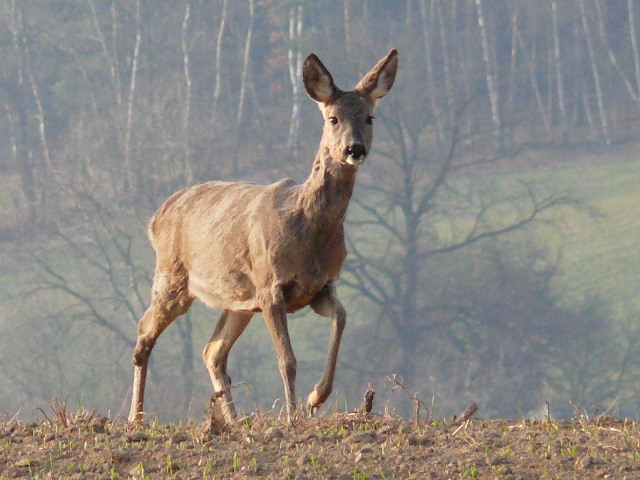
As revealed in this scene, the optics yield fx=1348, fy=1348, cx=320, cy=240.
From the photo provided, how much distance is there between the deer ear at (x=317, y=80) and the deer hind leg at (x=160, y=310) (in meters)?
2.25

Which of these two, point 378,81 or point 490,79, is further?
point 490,79

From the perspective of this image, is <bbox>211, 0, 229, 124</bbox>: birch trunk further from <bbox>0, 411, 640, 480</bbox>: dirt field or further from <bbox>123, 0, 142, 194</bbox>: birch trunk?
<bbox>0, 411, 640, 480</bbox>: dirt field

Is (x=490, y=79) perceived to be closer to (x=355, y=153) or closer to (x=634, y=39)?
(x=634, y=39)

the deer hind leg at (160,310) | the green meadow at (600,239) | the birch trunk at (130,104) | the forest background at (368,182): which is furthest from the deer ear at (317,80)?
the birch trunk at (130,104)

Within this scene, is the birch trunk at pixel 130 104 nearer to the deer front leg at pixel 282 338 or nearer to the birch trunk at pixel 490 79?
the birch trunk at pixel 490 79

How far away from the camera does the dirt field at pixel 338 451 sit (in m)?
6.88

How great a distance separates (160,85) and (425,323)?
17.2m

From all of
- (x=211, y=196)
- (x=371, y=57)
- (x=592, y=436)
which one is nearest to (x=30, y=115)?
(x=371, y=57)

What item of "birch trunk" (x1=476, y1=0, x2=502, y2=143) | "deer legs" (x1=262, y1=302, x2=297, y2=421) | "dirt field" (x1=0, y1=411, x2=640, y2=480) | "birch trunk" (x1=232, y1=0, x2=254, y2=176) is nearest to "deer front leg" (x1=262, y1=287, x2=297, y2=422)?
"deer legs" (x1=262, y1=302, x2=297, y2=421)

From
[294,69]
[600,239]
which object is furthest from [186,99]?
[600,239]

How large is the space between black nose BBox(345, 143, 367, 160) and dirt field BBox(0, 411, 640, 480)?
1837 mm

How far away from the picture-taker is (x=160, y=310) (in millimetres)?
11203

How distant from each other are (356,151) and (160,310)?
2.88m

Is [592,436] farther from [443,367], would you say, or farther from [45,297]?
[45,297]
